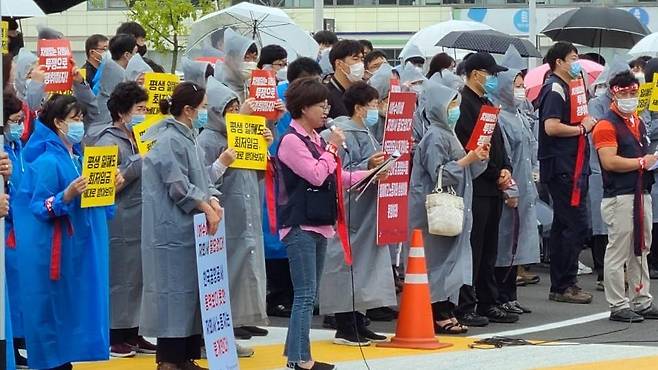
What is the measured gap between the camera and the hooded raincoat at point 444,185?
11.5 metres

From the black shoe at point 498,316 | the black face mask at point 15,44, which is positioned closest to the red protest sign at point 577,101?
the black shoe at point 498,316

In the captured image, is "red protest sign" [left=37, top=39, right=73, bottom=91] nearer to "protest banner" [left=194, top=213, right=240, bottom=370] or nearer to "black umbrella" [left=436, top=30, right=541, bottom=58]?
"protest banner" [left=194, top=213, right=240, bottom=370]

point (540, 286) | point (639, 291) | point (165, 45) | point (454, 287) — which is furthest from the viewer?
point (165, 45)

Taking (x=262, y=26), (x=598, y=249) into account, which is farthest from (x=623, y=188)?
(x=262, y=26)

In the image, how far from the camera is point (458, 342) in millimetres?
11188

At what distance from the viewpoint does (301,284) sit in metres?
9.49

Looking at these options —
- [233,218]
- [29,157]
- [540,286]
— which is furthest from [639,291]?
[29,157]

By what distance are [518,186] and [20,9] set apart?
15.9 feet

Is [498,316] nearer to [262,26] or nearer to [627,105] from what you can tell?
[627,105]

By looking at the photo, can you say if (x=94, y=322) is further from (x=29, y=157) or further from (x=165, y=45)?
(x=165, y=45)

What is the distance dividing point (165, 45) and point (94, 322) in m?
36.6

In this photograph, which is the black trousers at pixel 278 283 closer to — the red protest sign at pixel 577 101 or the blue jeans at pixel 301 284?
the red protest sign at pixel 577 101

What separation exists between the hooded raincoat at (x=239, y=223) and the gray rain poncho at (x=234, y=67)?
1129mm

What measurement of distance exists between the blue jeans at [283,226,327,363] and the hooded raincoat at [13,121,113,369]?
49.7 inches
